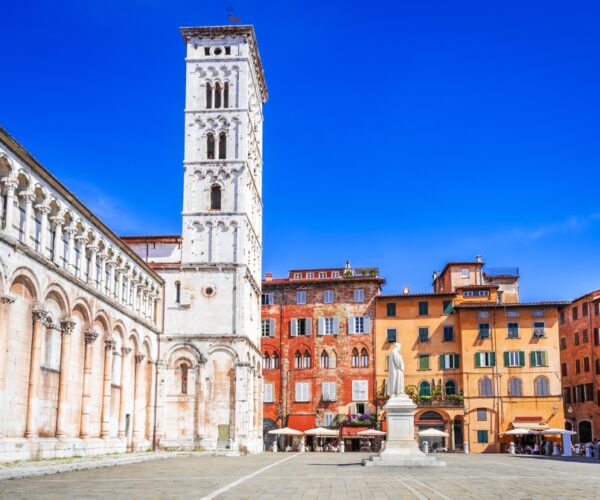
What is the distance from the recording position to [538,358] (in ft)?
235

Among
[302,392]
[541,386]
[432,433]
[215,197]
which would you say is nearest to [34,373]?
[215,197]

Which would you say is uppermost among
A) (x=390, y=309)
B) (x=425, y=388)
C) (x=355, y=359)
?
(x=390, y=309)

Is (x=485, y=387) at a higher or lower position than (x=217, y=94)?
lower

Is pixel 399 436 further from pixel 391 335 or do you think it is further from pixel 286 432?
pixel 391 335

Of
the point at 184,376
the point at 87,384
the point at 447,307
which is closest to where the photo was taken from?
the point at 87,384

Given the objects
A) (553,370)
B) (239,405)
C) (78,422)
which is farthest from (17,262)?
(553,370)

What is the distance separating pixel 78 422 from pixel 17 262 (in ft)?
36.1

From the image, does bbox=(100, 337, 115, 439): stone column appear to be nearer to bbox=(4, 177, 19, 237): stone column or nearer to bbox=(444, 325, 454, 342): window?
bbox=(4, 177, 19, 237): stone column

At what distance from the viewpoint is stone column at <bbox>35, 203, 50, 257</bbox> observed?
35031mm

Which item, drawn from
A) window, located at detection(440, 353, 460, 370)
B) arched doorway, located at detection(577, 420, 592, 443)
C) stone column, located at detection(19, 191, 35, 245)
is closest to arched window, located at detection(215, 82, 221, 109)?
stone column, located at detection(19, 191, 35, 245)

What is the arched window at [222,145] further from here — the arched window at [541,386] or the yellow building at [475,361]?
the arched window at [541,386]

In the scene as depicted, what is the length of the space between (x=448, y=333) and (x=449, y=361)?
8.31ft

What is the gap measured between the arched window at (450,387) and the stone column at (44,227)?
45.1 metres

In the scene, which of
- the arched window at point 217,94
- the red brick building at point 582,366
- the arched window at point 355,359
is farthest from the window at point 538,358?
the arched window at point 217,94
